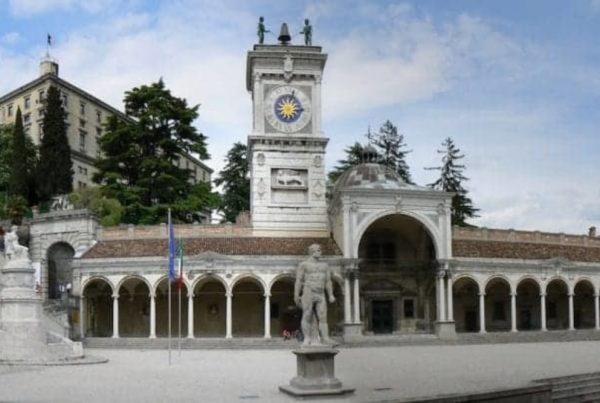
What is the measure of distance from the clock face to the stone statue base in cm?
2273

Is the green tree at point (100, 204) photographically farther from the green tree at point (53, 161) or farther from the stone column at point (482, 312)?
the stone column at point (482, 312)

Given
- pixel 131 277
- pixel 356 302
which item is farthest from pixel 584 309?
pixel 131 277

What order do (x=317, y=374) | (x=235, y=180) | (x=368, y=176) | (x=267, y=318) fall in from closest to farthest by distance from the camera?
(x=317, y=374)
(x=267, y=318)
(x=368, y=176)
(x=235, y=180)

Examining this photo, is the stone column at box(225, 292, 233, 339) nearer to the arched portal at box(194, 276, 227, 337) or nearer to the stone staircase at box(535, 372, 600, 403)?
the arched portal at box(194, 276, 227, 337)

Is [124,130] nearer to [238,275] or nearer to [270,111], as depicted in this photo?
[270,111]

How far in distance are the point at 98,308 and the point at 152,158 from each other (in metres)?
13.2

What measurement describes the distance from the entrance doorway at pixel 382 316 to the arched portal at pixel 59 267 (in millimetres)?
17855

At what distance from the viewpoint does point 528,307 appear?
52625mm

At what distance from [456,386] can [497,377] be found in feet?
9.21

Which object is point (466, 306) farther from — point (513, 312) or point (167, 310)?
point (167, 310)

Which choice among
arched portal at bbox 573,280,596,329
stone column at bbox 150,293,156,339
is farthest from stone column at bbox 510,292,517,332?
stone column at bbox 150,293,156,339

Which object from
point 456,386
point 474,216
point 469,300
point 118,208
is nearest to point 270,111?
point 118,208

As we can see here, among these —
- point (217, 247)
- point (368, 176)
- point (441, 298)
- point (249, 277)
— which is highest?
point (368, 176)

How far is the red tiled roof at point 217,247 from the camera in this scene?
45.4 meters
